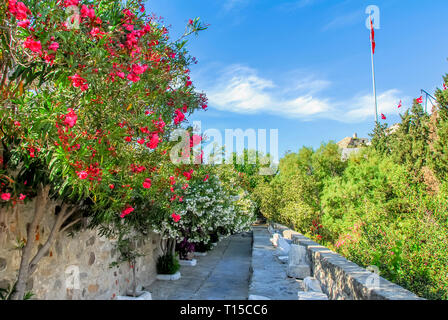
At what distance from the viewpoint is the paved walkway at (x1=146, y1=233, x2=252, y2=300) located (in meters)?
7.07

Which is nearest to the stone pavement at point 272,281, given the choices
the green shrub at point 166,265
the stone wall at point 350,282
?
the stone wall at point 350,282

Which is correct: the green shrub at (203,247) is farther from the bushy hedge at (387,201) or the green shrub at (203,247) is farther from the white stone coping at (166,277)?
the bushy hedge at (387,201)

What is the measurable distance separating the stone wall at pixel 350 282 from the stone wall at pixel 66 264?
395 centimetres

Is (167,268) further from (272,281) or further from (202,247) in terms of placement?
(202,247)

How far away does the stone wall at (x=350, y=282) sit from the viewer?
361cm

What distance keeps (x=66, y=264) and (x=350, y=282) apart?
4106 millimetres

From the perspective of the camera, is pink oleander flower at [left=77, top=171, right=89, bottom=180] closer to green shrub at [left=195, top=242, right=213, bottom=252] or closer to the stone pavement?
the stone pavement

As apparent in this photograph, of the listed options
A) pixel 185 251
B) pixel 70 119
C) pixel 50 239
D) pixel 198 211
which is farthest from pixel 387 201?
pixel 70 119

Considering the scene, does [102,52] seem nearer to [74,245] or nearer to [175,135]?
[175,135]

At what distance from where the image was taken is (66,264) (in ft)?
15.0

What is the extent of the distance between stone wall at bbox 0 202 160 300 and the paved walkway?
120 centimetres

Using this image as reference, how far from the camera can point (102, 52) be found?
8.10 feet

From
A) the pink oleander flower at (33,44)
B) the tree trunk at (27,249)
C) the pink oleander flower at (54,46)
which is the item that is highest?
the pink oleander flower at (54,46)

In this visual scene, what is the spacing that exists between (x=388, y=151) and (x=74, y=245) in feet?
78.5
